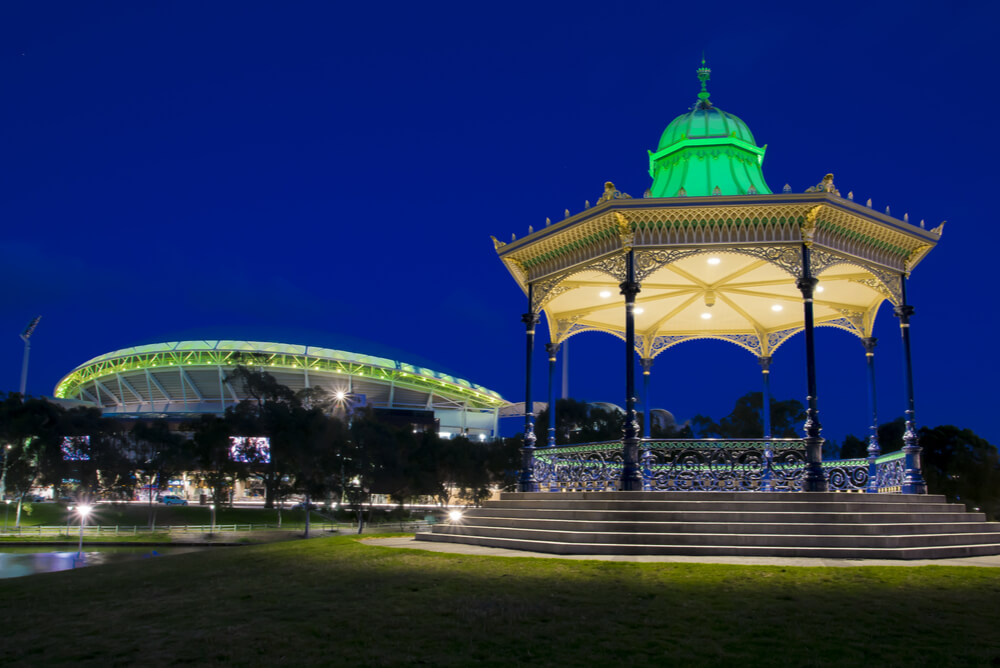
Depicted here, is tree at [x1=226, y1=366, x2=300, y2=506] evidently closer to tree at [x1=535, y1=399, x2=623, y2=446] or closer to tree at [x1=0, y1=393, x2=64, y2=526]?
tree at [x1=0, y1=393, x2=64, y2=526]

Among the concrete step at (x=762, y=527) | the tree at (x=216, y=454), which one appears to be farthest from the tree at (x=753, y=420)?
the tree at (x=216, y=454)

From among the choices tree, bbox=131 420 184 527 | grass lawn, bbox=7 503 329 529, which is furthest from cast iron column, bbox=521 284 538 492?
tree, bbox=131 420 184 527

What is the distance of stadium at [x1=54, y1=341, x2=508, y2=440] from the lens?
7169 cm

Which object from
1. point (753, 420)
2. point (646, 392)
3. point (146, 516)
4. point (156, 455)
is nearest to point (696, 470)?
point (646, 392)

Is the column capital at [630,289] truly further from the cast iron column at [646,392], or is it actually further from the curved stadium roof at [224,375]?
the curved stadium roof at [224,375]

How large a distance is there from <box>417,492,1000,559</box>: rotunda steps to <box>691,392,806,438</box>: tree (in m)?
20.3

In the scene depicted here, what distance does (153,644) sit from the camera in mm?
5469

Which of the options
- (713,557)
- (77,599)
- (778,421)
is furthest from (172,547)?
(778,421)

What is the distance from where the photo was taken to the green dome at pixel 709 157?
728 inches

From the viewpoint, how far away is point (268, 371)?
240 ft

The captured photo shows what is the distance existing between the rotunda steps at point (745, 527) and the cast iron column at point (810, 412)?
0.60 m

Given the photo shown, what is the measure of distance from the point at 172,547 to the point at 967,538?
2386cm

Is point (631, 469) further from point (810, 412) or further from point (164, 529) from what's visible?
point (164, 529)

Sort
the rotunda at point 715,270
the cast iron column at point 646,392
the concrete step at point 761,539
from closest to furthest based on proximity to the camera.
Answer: the concrete step at point 761,539 → the rotunda at point 715,270 → the cast iron column at point 646,392
